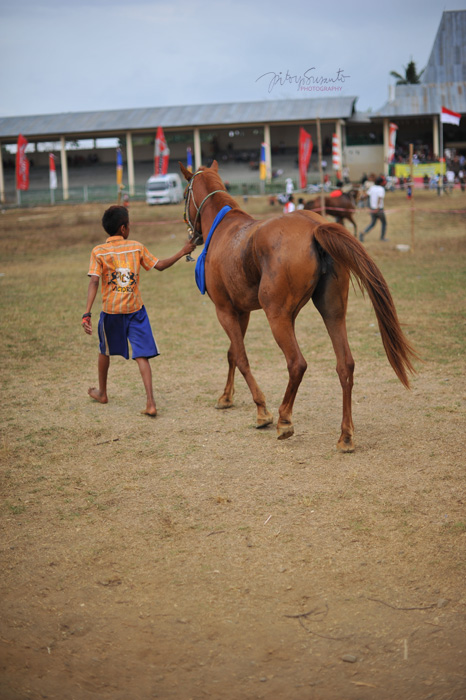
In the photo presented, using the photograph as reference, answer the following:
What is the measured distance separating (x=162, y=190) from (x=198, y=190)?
29.0m

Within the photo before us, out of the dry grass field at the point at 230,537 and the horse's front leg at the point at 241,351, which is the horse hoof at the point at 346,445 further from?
the horse's front leg at the point at 241,351

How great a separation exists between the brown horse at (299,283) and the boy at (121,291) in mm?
661

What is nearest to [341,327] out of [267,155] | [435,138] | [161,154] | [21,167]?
[161,154]

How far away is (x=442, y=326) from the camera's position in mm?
8703

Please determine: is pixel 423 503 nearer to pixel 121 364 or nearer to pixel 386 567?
pixel 386 567

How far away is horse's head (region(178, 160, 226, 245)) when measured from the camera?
5.93 m

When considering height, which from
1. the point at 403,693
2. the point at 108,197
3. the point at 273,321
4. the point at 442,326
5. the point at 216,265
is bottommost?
the point at 403,693

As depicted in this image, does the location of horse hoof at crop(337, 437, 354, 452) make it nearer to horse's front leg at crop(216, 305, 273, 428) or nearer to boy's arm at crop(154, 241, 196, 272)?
horse's front leg at crop(216, 305, 273, 428)

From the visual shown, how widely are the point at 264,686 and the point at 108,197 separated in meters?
34.5

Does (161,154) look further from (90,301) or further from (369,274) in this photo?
(369,274)

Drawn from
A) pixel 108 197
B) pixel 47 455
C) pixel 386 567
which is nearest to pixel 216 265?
pixel 47 455

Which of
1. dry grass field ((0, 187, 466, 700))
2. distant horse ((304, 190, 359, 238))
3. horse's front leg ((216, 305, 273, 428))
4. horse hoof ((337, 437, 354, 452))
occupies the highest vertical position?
distant horse ((304, 190, 359, 238))

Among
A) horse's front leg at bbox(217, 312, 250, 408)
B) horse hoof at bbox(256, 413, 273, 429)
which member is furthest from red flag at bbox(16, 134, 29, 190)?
horse hoof at bbox(256, 413, 273, 429)

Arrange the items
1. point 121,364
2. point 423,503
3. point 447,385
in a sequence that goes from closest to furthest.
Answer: point 423,503
point 447,385
point 121,364
